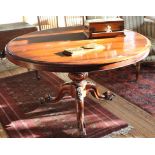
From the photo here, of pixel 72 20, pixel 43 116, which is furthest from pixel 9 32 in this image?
pixel 43 116

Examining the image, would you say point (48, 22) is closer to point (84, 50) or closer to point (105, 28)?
point (105, 28)

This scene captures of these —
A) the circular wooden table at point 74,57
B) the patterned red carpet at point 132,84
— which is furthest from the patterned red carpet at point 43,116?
the patterned red carpet at point 132,84

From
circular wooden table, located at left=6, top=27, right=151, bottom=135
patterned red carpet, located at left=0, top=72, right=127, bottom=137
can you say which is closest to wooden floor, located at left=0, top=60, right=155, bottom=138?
patterned red carpet, located at left=0, top=72, right=127, bottom=137

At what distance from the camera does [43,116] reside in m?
2.46

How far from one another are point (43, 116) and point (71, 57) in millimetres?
978

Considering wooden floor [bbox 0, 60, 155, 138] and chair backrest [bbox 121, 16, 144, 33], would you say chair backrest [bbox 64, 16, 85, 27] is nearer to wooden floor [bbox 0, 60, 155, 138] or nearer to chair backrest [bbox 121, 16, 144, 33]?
chair backrest [bbox 121, 16, 144, 33]

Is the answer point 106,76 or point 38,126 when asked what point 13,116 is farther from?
point 106,76

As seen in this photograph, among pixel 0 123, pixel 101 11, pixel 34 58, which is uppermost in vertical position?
pixel 101 11

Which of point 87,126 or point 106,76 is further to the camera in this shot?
point 106,76

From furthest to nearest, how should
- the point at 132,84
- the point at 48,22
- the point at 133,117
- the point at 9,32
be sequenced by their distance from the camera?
the point at 48,22 < the point at 9,32 < the point at 132,84 < the point at 133,117

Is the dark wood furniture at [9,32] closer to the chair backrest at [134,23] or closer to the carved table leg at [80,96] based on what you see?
the chair backrest at [134,23]

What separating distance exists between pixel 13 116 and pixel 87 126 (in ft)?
2.40
